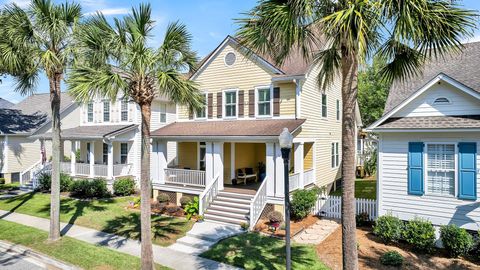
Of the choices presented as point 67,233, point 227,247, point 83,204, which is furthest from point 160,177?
point 227,247

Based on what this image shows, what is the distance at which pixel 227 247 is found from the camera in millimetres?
11016

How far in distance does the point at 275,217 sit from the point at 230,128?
18.2ft

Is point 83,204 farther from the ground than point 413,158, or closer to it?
closer to it

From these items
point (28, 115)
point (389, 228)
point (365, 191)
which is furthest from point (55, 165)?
point (28, 115)

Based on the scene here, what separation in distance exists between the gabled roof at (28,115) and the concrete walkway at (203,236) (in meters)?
19.0

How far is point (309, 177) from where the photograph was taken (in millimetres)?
16938

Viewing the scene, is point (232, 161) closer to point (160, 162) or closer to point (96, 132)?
point (160, 162)

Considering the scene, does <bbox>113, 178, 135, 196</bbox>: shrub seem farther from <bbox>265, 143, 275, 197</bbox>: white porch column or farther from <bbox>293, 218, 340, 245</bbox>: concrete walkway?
<bbox>293, 218, 340, 245</bbox>: concrete walkway

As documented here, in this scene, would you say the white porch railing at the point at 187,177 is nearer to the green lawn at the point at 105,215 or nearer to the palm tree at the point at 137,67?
the green lawn at the point at 105,215

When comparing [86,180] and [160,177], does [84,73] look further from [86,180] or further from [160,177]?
[86,180]

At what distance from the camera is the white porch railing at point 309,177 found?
1636 centimetres

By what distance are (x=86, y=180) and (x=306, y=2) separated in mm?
18410

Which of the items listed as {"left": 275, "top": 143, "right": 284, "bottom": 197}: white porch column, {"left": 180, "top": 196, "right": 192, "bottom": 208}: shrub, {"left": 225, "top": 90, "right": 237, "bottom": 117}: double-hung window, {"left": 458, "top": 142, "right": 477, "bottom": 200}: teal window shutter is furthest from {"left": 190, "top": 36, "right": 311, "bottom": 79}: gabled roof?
{"left": 458, "top": 142, "right": 477, "bottom": 200}: teal window shutter

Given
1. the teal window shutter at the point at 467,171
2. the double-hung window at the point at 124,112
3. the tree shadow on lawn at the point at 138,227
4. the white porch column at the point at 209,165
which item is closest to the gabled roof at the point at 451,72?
the teal window shutter at the point at 467,171
